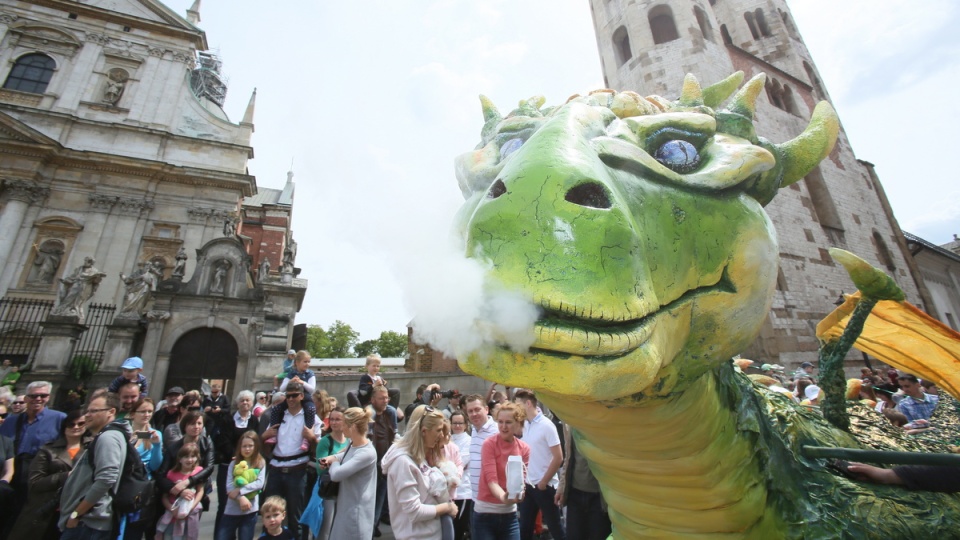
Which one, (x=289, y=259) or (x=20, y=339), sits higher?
(x=289, y=259)

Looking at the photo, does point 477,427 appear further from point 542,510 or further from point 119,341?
point 119,341

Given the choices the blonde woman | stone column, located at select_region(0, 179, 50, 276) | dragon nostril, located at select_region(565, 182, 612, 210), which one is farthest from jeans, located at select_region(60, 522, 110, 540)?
stone column, located at select_region(0, 179, 50, 276)

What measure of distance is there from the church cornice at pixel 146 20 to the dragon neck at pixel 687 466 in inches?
1268

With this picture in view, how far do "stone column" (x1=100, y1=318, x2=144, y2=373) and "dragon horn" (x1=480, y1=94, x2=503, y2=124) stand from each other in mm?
13371

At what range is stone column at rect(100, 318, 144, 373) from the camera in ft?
38.5

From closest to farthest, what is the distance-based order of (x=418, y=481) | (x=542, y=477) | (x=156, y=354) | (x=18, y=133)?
(x=418, y=481)
(x=542, y=477)
(x=156, y=354)
(x=18, y=133)

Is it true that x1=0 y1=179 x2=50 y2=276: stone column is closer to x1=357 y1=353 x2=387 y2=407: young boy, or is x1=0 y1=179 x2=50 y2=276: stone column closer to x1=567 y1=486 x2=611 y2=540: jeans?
x1=357 y1=353 x2=387 y2=407: young boy

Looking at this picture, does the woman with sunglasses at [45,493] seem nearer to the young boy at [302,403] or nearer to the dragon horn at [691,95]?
the young boy at [302,403]

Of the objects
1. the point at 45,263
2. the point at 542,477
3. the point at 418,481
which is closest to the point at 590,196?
the point at 418,481

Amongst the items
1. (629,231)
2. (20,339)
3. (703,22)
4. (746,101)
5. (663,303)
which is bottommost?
(663,303)

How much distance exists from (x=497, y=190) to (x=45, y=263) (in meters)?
26.0

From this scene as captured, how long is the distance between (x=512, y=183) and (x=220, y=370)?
45.8ft

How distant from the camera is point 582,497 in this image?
4012 mm

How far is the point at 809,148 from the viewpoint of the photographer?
5.32 feet
